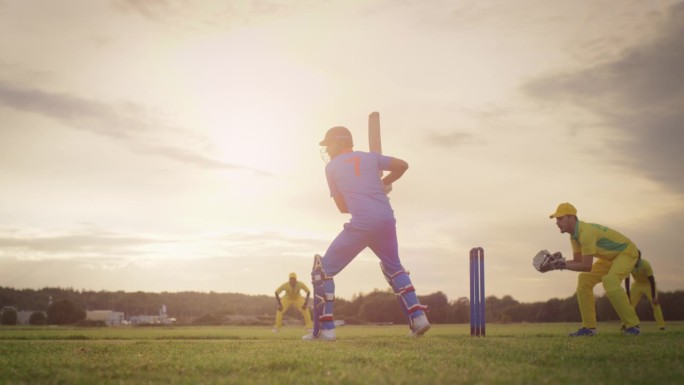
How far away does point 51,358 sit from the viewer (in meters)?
5.92

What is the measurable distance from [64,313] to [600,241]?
7741 cm

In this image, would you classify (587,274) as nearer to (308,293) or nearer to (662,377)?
(662,377)

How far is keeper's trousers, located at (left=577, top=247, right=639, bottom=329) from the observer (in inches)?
394

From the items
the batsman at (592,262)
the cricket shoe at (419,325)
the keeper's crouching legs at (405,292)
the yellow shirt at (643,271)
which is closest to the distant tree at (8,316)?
the yellow shirt at (643,271)

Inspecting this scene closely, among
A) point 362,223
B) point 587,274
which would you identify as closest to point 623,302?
point 587,274

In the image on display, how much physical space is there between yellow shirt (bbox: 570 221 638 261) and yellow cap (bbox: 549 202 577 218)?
251 mm

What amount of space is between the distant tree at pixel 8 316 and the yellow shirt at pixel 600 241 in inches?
3259

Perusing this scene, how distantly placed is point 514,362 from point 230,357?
2.57 meters

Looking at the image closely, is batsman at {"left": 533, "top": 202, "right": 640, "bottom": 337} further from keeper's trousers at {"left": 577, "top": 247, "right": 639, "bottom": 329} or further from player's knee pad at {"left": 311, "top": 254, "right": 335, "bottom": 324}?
player's knee pad at {"left": 311, "top": 254, "right": 335, "bottom": 324}

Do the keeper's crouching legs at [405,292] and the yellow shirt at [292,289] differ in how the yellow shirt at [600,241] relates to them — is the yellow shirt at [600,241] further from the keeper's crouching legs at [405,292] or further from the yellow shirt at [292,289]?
the yellow shirt at [292,289]

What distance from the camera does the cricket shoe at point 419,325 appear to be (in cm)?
891

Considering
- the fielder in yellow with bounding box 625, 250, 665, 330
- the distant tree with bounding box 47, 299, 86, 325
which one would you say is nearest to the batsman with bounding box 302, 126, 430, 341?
the fielder in yellow with bounding box 625, 250, 665, 330

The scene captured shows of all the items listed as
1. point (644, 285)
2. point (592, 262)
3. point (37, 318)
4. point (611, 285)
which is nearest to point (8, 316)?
point (37, 318)

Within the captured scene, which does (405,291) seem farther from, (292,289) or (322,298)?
(292,289)
